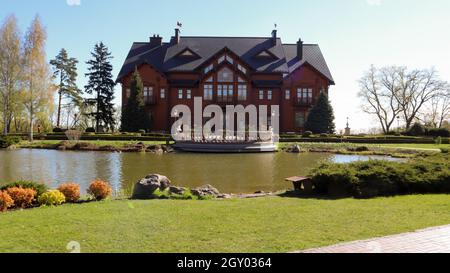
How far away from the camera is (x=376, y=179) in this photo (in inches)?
417

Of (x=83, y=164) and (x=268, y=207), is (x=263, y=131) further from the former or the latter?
(x=268, y=207)

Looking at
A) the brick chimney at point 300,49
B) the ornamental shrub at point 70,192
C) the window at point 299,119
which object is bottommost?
the ornamental shrub at point 70,192

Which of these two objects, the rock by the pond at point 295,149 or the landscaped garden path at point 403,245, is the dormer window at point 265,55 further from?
the landscaped garden path at point 403,245

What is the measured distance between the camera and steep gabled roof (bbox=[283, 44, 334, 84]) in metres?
50.4

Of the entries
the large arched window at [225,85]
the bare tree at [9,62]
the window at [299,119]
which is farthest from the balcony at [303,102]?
the bare tree at [9,62]

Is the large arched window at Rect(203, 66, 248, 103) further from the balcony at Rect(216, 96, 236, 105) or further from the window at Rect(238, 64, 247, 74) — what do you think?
the window at Rect(238, 64, 247, 74)

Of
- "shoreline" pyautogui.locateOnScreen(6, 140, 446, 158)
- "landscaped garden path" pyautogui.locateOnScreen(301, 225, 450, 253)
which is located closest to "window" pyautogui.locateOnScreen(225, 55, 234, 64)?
"shoreline" pyautogui.locateOnScreen(6, 140, 446, 158)

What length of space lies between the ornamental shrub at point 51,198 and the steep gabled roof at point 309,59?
43.4m

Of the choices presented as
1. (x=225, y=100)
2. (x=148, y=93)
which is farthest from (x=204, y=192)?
(x=148, y=93)

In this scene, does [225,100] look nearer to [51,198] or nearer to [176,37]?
[176,37]

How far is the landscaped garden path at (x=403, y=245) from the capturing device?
541 centimetres

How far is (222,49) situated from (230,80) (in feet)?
12.6
